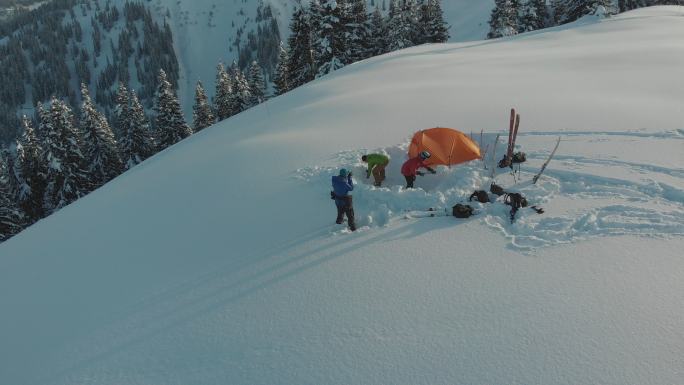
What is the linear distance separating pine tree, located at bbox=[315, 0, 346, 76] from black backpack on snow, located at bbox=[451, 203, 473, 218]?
25679mm

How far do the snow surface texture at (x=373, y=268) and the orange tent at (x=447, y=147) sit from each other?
12.1 inches

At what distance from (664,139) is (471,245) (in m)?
5.91

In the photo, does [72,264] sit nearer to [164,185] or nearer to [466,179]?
[164,185]

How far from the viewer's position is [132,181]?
12.4 metres

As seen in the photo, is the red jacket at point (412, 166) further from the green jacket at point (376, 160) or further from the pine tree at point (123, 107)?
the pine tree at point (123, 107)

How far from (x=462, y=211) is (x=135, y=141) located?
42.5 meters

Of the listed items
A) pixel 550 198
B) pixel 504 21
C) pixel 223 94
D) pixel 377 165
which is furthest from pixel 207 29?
pixel 550 198

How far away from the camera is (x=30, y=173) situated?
3872 cm

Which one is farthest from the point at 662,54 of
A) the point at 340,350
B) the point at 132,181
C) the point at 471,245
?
the point at 132,181

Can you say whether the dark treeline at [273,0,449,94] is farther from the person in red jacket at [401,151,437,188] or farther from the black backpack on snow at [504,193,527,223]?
the black backpack on snow at [504,193,527,223]

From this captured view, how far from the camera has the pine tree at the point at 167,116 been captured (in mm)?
40250

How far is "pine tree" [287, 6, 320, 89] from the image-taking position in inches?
1256

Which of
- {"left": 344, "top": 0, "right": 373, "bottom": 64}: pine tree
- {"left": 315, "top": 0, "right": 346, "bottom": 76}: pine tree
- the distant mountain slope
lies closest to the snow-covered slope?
the distant mountain slope

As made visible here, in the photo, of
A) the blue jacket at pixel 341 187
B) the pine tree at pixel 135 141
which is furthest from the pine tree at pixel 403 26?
the blue jacket at pixel 341 187
